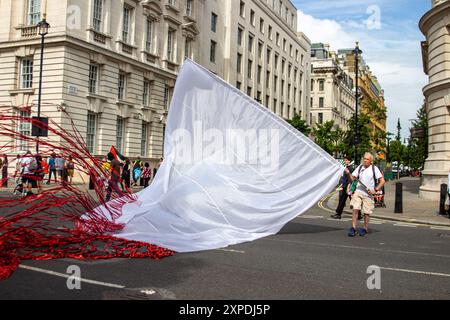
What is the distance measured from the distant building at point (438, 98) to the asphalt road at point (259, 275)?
1453 centimetres

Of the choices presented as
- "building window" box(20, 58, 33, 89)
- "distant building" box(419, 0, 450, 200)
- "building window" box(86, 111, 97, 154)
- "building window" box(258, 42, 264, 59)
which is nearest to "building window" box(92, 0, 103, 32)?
"building window" box(20, 58, 33, 89)

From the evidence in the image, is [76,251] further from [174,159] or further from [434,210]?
[434,210]

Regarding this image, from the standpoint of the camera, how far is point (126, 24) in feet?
104

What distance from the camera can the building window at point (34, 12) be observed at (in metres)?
27.6

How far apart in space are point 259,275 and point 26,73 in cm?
2643

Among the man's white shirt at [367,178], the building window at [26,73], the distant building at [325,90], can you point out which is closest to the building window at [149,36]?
the building window at [26,73]

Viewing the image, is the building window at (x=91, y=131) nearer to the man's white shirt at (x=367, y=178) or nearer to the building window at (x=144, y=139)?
the building window at (x=144, y=139)

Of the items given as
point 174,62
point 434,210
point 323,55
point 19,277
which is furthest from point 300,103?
point 19,277

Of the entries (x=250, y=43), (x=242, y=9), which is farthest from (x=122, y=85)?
(x=250, y=43)

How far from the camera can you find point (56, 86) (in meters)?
26.4

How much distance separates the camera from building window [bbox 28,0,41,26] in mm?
27578

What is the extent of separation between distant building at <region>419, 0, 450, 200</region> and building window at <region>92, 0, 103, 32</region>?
1927 cm

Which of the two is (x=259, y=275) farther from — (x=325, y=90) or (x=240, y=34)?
(x=325, y=90)
